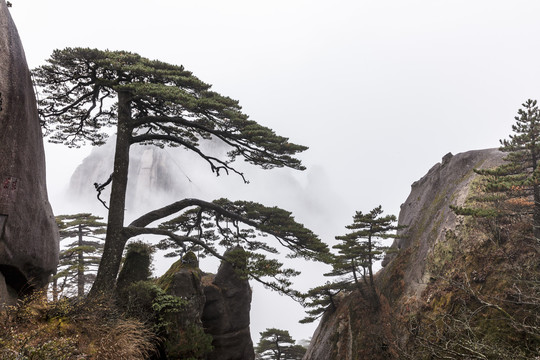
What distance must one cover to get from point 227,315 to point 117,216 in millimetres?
7271

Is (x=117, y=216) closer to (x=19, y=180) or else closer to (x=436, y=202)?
(x=19, y=180)

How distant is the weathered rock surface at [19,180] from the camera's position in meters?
7.22

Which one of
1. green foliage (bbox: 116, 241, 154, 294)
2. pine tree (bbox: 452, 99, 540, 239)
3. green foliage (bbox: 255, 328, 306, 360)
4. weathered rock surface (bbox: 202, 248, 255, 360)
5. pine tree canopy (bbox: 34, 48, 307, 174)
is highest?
pine tree canopy (bbox: 34, 48, 307, 174)

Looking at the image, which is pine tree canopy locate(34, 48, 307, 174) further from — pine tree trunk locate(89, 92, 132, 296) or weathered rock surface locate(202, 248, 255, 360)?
weathered rock surface locate(202, 248, 255, 360)

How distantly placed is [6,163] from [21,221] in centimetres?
145

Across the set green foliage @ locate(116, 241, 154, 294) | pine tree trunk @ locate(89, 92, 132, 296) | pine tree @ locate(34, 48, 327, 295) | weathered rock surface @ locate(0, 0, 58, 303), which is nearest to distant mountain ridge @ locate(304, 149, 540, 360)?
pine tree @ locate(34, 48, 327, 295)

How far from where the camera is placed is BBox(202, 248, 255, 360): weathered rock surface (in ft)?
47.3

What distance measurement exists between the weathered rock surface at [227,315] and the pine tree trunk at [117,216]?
209 inches

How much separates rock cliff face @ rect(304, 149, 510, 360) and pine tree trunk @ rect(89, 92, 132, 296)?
403 inches

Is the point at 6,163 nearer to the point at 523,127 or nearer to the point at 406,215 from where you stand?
the point at 523,127

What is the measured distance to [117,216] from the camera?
11.2 meters

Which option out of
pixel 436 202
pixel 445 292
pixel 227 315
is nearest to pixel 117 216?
pixel 227 315

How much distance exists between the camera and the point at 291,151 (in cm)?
1151

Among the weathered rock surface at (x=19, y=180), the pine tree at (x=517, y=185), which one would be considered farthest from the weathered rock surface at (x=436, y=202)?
the weathered rock surface at (x=19, y=180)
